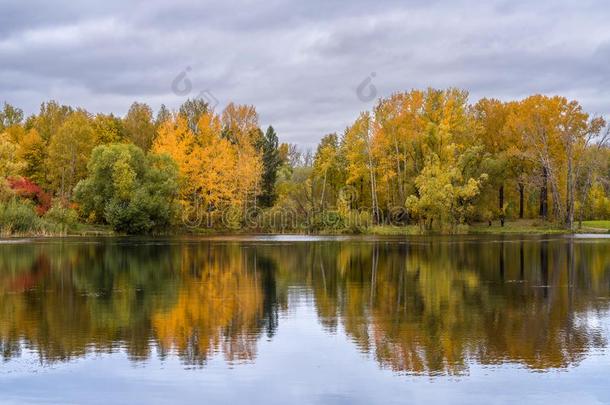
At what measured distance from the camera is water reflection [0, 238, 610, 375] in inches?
582

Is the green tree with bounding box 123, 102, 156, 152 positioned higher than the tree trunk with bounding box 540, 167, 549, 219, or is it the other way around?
the green tree with bounding box 123, 102, 156, 152

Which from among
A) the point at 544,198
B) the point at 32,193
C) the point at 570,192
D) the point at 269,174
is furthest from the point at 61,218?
the point at 544,198

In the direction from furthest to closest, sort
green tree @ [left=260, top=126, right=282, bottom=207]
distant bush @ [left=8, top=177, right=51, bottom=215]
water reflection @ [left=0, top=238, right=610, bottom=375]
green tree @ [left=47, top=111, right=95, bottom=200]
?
green tree @ [left=260, top=126, right=282, bottom=207] → green tree @ [left=47, top=111, right=95, bottom=200] → distant bush @ [left=8, top=177, right=51, bottom=215] → water reflection @ [left=0, top=238, right=610, bottom=375]

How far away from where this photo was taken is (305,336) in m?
16.6

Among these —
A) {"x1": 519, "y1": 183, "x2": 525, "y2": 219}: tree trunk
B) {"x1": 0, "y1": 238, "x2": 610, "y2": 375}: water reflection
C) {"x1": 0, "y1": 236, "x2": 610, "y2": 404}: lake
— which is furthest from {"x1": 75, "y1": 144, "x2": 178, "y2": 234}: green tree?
{"x1": 0, "y1": 236, "x2": 610, "y2": 404}: lake

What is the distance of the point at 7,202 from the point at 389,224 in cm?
3808

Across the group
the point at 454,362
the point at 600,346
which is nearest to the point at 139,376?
the point at 454,362

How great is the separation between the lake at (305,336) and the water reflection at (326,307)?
7cm

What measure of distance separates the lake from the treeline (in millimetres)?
43125

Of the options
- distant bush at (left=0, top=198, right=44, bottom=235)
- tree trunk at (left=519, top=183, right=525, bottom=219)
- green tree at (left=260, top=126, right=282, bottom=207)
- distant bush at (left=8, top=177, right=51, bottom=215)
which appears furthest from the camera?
green tree at (left=260, top=126, right=282, bottom=207)

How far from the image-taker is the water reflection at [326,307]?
48.5 feet

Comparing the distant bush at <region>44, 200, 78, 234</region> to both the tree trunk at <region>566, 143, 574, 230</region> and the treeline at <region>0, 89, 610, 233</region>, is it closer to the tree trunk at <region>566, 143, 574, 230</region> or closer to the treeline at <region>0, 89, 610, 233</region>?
the treeline at <region>0, 89, 610, 233</region>

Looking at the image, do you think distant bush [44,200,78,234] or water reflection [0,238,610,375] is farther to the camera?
distant bush [44,200,78,234]

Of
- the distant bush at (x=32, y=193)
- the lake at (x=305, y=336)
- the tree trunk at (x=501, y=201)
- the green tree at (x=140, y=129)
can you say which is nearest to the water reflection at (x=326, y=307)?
the lake at (x=305, y=336)
